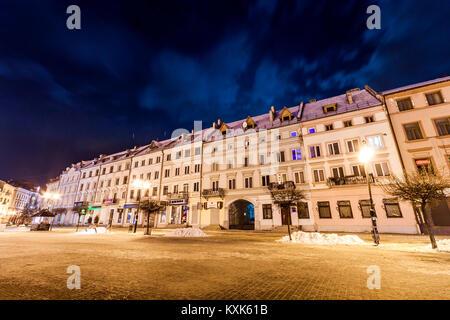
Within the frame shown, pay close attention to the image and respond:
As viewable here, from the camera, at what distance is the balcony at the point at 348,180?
21.0 m

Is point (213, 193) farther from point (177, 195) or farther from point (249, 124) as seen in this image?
point (249, 124)

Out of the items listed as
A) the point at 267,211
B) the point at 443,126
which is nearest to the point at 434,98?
the point at 443,126

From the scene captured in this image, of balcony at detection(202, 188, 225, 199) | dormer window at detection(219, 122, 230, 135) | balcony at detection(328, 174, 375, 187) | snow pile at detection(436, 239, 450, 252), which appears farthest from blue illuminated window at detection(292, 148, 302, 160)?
snow pile at detection(436, 239, 450, 252)

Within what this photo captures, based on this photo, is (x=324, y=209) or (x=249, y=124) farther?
(x=249, y=124)

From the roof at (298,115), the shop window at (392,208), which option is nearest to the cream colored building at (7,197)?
the roof at (298,115)

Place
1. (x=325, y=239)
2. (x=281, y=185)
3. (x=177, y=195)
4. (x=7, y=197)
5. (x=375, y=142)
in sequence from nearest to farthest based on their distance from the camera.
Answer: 1. (x=325, y=239)
2. (x=375, y=142)
3. (x=281, y=185)
4. (x=177, y=195)
5. (x=7, y=197)

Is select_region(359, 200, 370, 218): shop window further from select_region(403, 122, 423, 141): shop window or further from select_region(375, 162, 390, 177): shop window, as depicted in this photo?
select_region(403, 122, 423, 141): shop window

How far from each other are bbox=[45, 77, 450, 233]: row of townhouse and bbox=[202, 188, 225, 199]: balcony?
0.44ft

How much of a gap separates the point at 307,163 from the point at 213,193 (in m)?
14.0

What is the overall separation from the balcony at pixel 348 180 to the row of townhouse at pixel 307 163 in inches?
3.8

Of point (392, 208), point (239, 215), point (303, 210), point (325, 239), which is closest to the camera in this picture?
point (325, 239)

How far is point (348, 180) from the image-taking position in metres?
21.5

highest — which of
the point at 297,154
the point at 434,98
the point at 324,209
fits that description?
the point at 434,98
